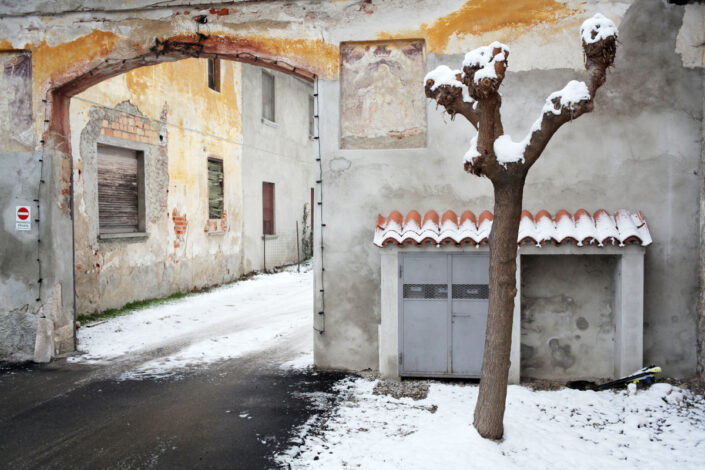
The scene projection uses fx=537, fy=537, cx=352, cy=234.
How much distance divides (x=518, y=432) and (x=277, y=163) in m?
13.4

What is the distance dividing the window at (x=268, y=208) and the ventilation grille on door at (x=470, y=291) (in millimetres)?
10743

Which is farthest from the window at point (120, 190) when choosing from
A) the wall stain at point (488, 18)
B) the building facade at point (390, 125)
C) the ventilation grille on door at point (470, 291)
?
the ventilation grille on door at point (470, 291)

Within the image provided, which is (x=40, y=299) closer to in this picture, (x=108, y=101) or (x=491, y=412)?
(x=108, y=101)

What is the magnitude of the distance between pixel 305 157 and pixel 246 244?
5.10 meters

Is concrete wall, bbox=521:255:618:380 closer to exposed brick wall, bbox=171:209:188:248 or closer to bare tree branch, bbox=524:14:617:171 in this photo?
bare tree branch, bbox=524:14:617:171

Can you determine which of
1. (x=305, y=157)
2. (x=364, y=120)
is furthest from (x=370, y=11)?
(x=305, y=157)

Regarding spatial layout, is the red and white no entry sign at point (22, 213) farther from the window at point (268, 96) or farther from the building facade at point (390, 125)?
the window at point (268, 96)

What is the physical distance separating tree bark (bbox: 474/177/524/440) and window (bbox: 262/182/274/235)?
40.7 feet

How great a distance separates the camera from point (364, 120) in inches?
266

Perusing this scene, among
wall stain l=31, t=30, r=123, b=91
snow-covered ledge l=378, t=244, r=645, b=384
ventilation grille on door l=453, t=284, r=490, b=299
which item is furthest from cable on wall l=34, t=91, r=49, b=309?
ventilation grille on door l=453, t=284, r=490, b=299

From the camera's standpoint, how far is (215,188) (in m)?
Result: 13.7

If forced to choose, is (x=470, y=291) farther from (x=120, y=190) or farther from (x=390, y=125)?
(x=120, y=190)

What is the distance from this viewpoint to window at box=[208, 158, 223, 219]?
13.5 meters

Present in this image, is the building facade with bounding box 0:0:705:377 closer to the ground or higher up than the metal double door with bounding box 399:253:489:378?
higher up
